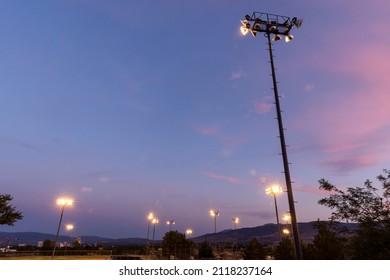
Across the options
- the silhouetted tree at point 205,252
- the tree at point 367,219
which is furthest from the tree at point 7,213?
the tree at point 367,219

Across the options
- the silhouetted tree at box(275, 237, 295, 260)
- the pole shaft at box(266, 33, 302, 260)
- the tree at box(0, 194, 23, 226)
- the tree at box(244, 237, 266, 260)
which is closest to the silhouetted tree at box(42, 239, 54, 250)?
the tree at box(0, 194, 23, 226)

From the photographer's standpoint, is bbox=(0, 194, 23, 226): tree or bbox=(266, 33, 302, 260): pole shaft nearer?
bbox=(266, 33, 302, 260): pole shaft

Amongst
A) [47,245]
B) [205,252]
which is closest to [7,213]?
[205,252]

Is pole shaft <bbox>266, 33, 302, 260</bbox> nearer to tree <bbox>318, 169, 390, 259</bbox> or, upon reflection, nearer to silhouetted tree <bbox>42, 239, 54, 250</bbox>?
tree <bbox>318, 169, 390, 259</bbox>

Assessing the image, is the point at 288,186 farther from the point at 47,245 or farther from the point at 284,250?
the point at 47,245

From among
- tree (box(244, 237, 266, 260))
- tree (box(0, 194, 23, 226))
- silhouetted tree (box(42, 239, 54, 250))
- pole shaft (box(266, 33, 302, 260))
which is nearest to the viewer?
pole shaft (box(266, 33, 302, 260))

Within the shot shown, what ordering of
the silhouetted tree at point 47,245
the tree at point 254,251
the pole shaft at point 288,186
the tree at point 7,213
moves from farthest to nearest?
the silhouetted tree at point 47,245
the tree at point 254,251
the tree at point 7,213
the pole shaft at point 288,186

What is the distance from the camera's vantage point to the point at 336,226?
10.3 meters

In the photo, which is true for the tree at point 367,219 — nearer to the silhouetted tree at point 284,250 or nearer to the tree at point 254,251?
the silhouetted tree at point 284,250
